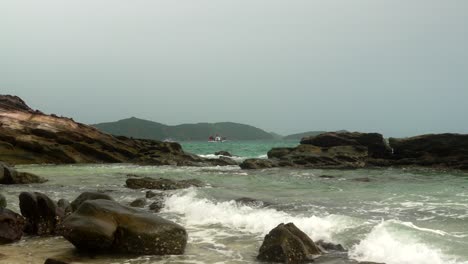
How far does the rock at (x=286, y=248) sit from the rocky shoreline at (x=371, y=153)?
3106 cm

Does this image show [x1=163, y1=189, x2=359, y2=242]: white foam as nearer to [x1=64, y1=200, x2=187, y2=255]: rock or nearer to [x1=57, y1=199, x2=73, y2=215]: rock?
[x1=64, y1=200, x2=187, y2=255]: rock

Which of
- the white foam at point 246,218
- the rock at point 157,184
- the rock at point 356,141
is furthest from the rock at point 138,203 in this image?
the rock at point 356,141

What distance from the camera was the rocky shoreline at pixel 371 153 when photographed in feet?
135

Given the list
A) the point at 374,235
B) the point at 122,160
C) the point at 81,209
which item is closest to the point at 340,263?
the point at 374,235

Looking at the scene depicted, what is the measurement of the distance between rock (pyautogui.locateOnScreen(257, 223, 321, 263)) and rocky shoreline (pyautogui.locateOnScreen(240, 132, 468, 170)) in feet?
102

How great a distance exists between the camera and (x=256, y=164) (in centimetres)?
4072

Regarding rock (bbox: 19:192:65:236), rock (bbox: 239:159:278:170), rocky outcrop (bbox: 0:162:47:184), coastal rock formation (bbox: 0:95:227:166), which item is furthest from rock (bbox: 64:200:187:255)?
coastal rock formation (bbox: 0:95:227:166)

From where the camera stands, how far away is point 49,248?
30.7 feet

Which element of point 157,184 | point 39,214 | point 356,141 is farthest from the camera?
point 356,141

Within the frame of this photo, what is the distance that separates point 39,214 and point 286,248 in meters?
6.41

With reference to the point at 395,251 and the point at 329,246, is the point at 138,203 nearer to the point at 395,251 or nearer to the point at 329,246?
the point at 329,246

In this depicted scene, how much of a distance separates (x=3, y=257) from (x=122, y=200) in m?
9.08

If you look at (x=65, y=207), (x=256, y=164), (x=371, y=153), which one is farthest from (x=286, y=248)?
(x=371, y=153)

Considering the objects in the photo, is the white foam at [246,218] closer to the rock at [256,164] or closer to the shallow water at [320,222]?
the shallow water at [320,222]
